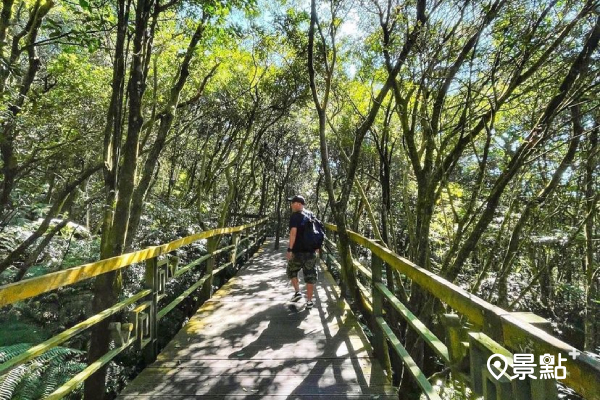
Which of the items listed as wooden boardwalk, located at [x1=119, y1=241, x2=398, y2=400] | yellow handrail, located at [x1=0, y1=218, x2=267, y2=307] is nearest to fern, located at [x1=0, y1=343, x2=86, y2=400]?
wooden boardwalk, located at [x1=119, y1=241, x2=398, y2=400]

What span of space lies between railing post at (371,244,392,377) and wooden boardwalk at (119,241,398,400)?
9cm

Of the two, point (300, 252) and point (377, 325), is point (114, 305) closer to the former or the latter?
point (377, 325)

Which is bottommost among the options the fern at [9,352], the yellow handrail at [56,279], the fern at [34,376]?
the fern at [34,376]

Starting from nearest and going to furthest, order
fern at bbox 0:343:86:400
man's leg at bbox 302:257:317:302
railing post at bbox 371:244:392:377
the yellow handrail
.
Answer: the yellow handrail
fern at bbox 0:343:86:400
railing post at bbox 371:244:392:377
man's leg at bbox 302:257:317:302

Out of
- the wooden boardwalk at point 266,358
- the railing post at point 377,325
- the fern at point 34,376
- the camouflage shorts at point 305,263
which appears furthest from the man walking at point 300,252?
the fern at point 34,376

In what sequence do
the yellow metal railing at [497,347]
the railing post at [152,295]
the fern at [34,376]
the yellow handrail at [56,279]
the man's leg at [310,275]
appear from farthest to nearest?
the man's leg at [310,275], the railing post at [152,295], the fern at [34,376], the yellow handrail at [56,279], the yellow metal railing at [497,347]

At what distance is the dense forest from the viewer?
3979 millimetres

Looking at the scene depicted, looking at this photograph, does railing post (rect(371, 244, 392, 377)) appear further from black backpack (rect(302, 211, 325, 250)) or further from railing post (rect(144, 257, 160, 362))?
railing post (rect(144, 257, 160, 362))

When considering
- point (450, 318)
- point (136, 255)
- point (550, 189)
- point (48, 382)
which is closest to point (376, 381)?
point (450, 318)

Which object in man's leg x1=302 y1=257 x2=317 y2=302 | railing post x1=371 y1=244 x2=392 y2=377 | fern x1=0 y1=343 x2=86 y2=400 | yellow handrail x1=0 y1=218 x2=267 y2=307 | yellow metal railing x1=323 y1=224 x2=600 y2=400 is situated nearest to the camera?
yellow metal railing x1=323 y1=224 x2=600 y2=400

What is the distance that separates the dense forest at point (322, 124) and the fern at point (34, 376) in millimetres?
18

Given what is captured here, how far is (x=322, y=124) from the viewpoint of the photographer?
18.5 ft

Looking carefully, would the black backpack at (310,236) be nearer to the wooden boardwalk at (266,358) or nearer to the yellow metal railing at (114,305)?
the wooden boardwalk at (266,358)

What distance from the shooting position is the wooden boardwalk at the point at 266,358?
3.08 meters
